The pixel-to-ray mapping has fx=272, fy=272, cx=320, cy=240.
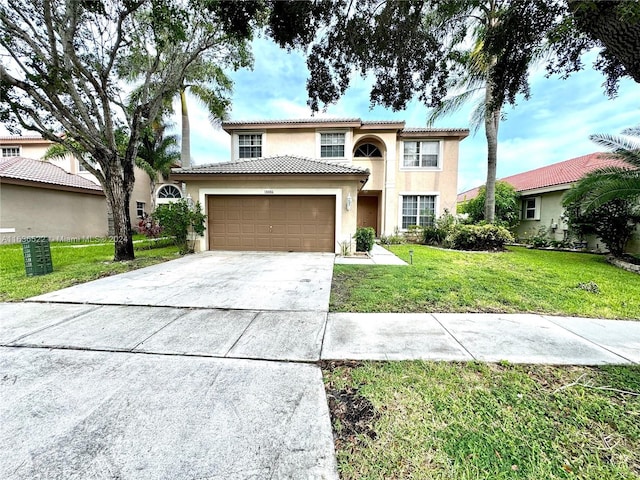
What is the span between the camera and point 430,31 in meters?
5.97

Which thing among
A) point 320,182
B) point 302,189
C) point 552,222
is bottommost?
point 552,222

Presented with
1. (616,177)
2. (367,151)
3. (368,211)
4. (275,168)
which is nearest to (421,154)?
(367,151)

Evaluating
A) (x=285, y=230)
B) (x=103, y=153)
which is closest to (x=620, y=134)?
(x=285, y=230)

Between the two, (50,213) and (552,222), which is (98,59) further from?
(552,222)

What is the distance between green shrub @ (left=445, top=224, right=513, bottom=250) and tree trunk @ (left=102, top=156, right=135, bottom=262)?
1317 cm

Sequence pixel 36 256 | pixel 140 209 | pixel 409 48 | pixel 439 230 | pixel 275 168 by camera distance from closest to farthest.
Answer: pixel 409 48 → pixel 36 256 → pixel 275 168 → pixel 439 230 → pixel 140 209

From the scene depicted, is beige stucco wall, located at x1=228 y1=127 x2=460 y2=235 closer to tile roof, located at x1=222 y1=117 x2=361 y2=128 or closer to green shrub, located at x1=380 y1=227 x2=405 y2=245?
tile roof, located at x1=222 y1=117 x2=361 y2=128

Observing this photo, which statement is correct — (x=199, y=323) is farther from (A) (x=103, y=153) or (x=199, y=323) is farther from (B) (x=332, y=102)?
(A) (x=103, y=153)

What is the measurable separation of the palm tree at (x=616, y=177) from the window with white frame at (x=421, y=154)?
6769 mm

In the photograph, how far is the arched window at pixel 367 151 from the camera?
1578cm

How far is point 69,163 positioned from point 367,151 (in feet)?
68.1

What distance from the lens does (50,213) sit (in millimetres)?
14367

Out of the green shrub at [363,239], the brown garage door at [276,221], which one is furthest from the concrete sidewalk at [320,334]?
the brown garage door at [276,221]

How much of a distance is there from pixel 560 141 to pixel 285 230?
1807 cm
